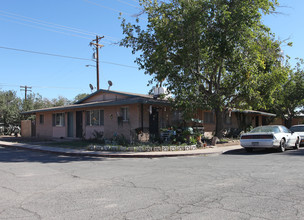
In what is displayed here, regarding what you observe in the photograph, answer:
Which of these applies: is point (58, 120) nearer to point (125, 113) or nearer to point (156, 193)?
point (125, 113)

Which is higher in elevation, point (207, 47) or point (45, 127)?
point (207, 47)

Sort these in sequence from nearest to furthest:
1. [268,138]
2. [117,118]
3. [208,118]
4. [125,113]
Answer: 1. [268,138]
2. [125,113]
3. [117,118]
4. [208,118]

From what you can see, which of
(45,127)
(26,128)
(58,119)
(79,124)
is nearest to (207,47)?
(79,124)

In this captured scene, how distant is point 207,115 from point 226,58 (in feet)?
28.0

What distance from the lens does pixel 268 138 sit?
13.3 meters

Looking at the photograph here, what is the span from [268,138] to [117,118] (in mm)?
9762

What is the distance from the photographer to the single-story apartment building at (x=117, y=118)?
57.4 feet

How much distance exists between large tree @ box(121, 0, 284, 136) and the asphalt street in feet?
25.1

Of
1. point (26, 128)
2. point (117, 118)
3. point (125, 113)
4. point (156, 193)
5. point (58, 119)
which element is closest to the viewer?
point (156, 193)

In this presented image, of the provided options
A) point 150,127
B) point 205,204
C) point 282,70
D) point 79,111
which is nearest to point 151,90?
point 150,127

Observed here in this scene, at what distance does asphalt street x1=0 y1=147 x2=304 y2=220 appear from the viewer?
469 centimetres

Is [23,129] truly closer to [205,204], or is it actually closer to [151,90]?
[151,90]

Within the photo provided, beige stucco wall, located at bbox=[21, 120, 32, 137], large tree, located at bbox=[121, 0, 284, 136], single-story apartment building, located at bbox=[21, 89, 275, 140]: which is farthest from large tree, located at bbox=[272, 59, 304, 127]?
beige stucco wall, located at bbox=[21, 120, 32, 137]

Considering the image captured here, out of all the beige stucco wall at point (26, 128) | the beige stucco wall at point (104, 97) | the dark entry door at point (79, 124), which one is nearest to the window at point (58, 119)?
the dark entry door at point (79, 124)
